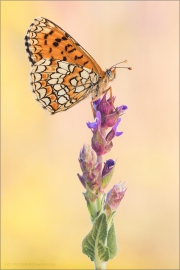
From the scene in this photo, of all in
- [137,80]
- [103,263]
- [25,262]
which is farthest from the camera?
[137,80]

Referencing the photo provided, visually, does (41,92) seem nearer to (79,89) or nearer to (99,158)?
(79,89)

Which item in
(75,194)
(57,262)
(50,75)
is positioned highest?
(50,75)

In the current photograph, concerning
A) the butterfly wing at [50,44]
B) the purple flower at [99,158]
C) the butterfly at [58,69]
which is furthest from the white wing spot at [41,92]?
the purple flower at [99,158]

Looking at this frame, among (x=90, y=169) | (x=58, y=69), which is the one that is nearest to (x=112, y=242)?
(x=90, y=169)

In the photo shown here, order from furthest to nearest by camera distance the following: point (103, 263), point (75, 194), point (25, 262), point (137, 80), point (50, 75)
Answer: point (137, 80) → point (75, 194) → point (25, 262) → point (50, 75) → point (103, 263)

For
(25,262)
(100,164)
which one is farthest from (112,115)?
(25,262)

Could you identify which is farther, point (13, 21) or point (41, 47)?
point (13, 21)

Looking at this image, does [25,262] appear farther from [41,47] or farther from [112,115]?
[112,115]

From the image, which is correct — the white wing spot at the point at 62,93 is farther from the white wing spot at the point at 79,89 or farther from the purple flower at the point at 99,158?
the purple flower at the point at 99,158
